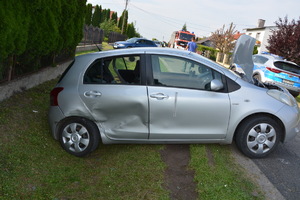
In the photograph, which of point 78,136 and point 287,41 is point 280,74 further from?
point 78,136

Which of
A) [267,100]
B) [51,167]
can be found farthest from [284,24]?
[51,167]

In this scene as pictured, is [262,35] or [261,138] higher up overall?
[262,35]

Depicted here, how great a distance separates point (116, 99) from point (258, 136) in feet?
7.10

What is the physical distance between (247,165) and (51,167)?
2.77m

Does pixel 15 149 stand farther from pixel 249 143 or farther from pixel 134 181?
pixel 249 143

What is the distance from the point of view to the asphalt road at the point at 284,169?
144 inches

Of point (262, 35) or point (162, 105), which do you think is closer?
point (162, 105)

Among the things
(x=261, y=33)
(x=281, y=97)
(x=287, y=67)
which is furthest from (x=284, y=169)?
(x=261, y=33)

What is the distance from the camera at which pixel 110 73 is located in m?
4.32

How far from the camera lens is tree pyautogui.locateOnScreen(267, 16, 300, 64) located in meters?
14.6

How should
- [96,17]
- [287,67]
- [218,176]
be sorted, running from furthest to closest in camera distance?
[96,17] < [287,67] < [218,176]

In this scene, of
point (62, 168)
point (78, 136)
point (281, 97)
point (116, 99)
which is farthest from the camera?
point (281, 97)

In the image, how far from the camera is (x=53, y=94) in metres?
4.35

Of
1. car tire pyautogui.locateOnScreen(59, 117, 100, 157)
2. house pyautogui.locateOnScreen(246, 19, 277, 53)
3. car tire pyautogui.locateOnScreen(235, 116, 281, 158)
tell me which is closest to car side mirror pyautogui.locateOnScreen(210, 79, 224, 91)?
car tire pyautogui.locateOnScreen(235, 116, 281, 158)
